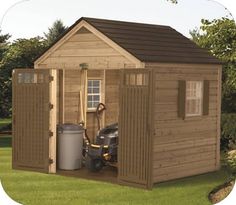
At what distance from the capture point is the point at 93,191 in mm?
12203

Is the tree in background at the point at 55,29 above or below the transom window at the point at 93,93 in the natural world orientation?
above

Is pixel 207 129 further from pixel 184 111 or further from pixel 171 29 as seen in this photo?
pixel 171 29

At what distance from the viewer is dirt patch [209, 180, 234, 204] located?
12.6m

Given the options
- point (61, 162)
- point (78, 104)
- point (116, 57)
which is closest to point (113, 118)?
point (78, 104)

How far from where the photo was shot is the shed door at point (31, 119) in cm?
1378

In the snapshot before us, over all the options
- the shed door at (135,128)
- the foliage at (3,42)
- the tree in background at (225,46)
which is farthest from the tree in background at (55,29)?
the shed door at (135,128)

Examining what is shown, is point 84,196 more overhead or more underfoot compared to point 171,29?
more underfoot

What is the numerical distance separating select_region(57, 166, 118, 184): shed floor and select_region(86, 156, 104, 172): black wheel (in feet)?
0.36

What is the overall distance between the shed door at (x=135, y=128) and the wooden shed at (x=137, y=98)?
0.02 m

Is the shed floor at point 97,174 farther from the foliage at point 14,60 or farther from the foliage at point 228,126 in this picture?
the foliage at point 14,60

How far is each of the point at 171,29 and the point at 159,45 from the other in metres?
1.97

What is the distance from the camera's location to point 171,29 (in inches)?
609

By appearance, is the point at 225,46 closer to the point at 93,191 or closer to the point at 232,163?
the point at 232,163

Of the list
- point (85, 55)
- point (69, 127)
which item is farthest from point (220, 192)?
point (85, 55)
